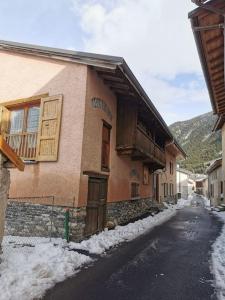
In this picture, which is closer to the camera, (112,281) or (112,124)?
(112,281)

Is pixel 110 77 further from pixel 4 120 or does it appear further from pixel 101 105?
pixel 4 120

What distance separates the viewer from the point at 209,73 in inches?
364

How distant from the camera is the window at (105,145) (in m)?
11.3

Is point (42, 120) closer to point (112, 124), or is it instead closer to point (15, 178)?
point (15, 178)

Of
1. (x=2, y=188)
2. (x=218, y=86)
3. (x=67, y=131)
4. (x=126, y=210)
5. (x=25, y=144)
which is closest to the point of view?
(x=2, y=188)

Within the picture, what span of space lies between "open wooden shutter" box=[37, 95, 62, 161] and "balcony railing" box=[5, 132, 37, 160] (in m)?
0.52

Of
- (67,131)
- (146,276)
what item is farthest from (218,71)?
(146,276)

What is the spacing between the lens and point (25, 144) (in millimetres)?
10406

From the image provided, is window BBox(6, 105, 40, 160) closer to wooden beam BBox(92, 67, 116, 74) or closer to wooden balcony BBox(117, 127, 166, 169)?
wooden beam BBox(92, 67, 116, 74)

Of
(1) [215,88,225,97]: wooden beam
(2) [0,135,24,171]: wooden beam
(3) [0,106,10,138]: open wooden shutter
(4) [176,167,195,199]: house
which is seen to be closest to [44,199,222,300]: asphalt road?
(2) [0,135,24,171]: wooden beam

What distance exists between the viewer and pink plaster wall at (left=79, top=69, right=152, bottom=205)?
9414 mm

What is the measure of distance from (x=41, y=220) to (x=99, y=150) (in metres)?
3.30

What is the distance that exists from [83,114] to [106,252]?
447cm

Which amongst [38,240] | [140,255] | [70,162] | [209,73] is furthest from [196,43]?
[38,240]
